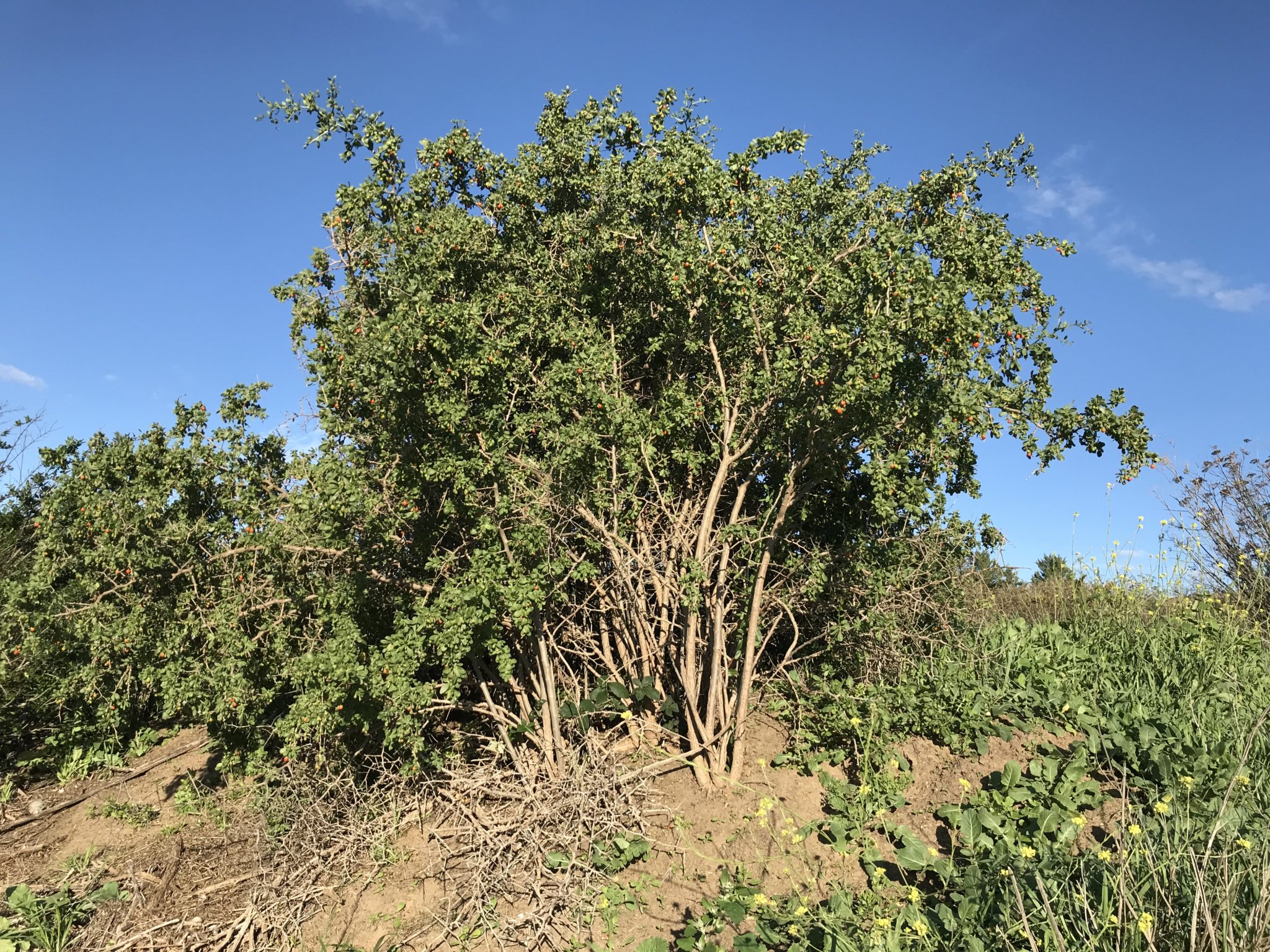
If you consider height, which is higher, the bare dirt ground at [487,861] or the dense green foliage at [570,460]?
the dense green foliage at [570,460]

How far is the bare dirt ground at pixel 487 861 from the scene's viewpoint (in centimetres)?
528

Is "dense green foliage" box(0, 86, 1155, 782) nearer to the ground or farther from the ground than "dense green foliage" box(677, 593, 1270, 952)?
farther from the ground

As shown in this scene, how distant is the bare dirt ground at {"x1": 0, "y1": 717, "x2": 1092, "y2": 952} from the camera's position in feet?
17.3

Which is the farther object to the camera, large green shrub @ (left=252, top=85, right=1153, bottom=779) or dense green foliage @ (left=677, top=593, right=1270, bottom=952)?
large green shrub @ (left=252, top=85, right=1153, bottom=779)

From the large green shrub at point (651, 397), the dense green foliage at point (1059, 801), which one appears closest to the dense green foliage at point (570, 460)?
the large green shrub at point (651, 397)

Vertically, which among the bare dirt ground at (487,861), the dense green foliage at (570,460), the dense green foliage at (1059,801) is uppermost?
the dense green foliage at (570,460)

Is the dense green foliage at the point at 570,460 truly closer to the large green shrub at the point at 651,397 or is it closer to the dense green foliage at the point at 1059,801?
the large green shrub at the point at 651,397

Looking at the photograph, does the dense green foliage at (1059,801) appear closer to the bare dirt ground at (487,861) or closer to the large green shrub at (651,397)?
the bare dirt ground at (487,861)

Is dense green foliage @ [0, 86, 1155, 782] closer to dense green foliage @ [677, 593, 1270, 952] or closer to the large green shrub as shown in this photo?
the large green shrub

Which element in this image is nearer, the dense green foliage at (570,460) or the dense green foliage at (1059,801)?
the dense green foliage at (1059,801)

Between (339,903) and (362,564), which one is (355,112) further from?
(339,903)

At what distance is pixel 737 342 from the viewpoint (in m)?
6.49

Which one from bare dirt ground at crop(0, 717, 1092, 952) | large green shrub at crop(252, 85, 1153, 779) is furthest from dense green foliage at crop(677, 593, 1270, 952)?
large green shrub at crop(252, 85, 1153, 779)

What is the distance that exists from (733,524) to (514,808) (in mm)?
2788
